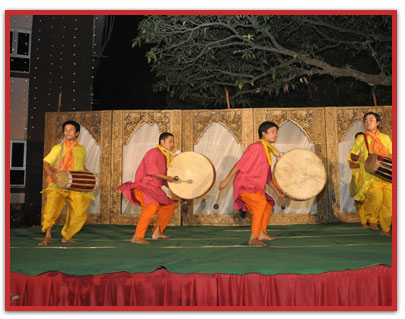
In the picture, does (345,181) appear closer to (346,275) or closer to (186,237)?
(186,237)

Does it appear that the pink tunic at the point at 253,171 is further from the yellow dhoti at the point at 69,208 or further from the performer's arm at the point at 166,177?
the yellow dhoti at the point at 69,208

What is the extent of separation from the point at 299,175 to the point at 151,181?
5.79 ft

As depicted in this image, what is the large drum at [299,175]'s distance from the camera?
4633 millimetres

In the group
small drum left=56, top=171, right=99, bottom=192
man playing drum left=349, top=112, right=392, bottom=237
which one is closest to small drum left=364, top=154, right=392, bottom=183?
man playing drum left=349, top=112, right=392, bottom=237

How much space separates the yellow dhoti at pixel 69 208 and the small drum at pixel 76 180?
130 millimetres

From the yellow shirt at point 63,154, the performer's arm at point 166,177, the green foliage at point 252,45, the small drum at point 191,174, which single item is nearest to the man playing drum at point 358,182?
the green foliage at point 252,45

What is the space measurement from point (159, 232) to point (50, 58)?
5.55 meters

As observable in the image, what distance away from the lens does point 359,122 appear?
701 cm

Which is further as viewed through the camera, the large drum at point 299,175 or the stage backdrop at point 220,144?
the stage backdrop at point 220,144

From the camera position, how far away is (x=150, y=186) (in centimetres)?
500

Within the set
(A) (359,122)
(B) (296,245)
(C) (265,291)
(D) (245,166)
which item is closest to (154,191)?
(D) (245,166)

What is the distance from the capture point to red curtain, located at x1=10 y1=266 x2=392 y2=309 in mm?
3150

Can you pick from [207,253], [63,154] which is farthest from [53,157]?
[207,253]

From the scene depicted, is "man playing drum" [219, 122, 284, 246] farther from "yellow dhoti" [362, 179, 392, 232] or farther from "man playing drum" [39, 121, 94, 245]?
"man playing drum" [39, 121, 94, 245]
